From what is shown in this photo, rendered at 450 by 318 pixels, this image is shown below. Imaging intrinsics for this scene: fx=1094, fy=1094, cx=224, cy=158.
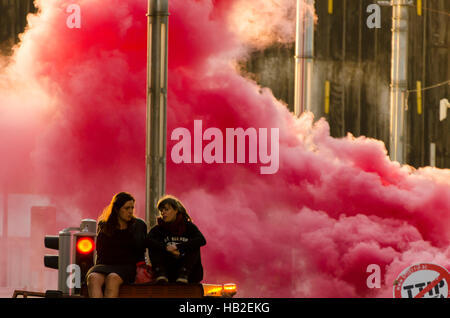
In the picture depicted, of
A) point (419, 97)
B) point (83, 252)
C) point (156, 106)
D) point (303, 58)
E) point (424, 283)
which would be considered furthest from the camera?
point (419, 97)

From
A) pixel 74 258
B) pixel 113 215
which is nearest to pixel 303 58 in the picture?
pixel 113 215

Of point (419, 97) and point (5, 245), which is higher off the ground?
point (419, 97)

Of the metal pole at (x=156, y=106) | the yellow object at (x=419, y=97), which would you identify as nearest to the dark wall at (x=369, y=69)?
the yellow object at (x=419, y=97)

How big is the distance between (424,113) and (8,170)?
305 inches

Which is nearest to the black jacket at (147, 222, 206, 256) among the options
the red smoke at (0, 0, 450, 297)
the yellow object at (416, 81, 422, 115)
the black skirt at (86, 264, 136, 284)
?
the black skirt at (86, 264, 136, 284)

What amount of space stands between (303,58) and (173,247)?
307 inches

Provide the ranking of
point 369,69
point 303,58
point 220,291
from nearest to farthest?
point 220,291
point 303,58
point 369,69

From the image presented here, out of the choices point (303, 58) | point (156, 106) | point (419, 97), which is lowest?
point (156, 106)

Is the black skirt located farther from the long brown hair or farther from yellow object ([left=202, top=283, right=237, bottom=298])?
yellow object ([left=202, top=283, right=237, bottom=298])

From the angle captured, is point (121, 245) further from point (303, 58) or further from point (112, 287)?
point (303, 58)

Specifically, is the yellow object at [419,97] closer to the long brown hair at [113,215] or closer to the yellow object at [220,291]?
the yellow object at [220,291]

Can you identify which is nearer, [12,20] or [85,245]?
[85,245]

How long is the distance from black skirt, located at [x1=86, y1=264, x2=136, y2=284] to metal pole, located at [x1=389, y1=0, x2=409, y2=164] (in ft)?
28.6

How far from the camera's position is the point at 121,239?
27.3 feet
